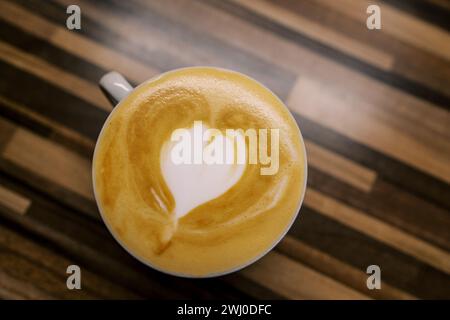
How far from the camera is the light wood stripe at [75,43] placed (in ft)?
3.01

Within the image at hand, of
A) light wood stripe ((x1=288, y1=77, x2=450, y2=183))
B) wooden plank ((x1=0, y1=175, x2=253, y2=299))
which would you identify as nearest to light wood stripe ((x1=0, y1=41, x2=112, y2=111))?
wooden plank ((x1=0, y1=175, x2=253, y2=299))

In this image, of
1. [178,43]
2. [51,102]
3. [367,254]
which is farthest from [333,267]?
[51,102]

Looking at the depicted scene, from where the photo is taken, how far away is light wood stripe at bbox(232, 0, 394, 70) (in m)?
0.94

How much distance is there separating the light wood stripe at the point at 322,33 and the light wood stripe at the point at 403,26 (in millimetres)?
57

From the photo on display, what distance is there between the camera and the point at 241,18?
952mm

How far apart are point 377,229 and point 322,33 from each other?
0.47 m

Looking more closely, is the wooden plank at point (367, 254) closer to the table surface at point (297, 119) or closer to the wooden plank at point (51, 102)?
the table surface at point (297, 119)

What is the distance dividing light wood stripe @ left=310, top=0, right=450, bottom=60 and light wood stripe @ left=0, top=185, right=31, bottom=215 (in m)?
0.83

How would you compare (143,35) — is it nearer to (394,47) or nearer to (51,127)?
(51,127)

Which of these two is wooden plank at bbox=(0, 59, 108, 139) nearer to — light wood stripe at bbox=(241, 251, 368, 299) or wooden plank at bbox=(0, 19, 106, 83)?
wooden plank at bbox=(0, 19, 106, 83)

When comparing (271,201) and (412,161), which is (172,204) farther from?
(412,161)

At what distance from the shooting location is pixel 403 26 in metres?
0.96

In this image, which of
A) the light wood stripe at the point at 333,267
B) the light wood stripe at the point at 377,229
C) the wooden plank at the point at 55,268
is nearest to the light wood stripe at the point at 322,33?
the light wood stripe at the point at 377,229

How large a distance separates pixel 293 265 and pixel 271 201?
322 mm
